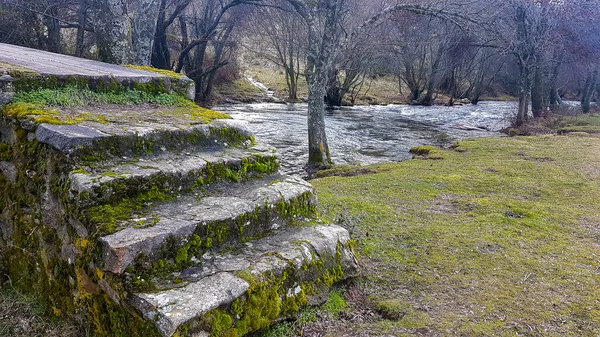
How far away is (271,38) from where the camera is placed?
3125cm

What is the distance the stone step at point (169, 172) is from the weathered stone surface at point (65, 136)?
0.20 m

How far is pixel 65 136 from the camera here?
9.84ft

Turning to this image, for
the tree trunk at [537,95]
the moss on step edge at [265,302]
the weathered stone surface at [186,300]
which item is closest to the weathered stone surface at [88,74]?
the weathered stone surface at [186,300]

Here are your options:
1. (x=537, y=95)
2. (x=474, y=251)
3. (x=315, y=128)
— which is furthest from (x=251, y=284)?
(x=537, y=95)

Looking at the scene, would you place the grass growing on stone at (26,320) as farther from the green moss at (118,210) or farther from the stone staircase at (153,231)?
the green moss at (118,210)

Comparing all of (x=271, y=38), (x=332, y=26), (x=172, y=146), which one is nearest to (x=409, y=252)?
(x=172, y=146)

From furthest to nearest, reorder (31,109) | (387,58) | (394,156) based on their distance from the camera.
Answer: (387,58) → (394,156) → (31,109)

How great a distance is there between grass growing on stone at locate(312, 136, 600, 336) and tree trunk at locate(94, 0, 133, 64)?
4942 mm

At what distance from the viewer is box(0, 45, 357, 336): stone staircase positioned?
2512 mm

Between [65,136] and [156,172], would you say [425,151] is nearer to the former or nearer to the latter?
[156,172]

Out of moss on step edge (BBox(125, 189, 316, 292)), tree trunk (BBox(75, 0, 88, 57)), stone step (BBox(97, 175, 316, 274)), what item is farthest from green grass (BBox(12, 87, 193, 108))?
tree trunk (BBox(75, 0, 88, 57))

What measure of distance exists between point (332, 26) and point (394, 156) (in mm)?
5063

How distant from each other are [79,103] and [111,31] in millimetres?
5198

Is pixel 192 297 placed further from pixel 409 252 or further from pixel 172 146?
pixel 409 252
